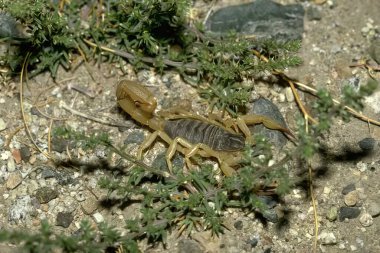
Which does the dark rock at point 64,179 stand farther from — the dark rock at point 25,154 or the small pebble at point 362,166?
the small pebble at point 362,166

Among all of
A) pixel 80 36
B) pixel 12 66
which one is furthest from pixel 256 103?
pixel 12 66

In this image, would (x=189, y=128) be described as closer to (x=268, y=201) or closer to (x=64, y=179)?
(x=268, y=201)

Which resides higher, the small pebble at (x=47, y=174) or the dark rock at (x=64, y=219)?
the small pebble at (x=47, y=174)

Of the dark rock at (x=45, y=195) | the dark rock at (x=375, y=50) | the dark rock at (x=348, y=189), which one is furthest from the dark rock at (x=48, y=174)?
the dark rock at (x=375, y=50)

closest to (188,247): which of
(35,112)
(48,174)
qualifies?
(48,174)

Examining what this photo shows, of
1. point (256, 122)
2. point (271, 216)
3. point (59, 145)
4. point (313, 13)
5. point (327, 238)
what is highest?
point (313, 13)

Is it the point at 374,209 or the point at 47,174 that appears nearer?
the point at 374,209

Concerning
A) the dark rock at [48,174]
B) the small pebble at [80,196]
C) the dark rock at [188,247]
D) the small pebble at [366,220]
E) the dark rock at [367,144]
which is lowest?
the dark rock at [188,247]
